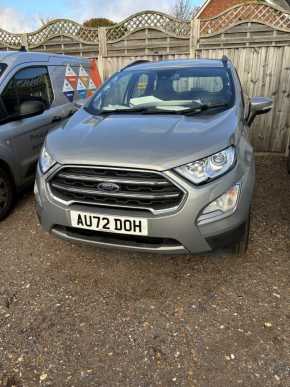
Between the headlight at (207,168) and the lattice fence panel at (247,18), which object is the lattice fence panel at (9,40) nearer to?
the lattice fence panel at (247,18)

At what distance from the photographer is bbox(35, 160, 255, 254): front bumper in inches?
77.4

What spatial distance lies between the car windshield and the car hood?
1.01 feet

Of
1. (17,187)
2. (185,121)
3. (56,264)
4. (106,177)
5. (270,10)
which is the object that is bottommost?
(56,264)

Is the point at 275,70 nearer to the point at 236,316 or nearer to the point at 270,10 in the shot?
the point at 270,10

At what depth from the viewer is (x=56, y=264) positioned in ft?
8.80

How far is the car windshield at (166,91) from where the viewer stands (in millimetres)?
2893

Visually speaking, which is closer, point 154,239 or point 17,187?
point 154,239

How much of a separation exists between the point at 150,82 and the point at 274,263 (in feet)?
7.09

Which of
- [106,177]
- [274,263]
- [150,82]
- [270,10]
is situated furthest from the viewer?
[270,10]

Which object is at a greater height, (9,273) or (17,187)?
(17,187)

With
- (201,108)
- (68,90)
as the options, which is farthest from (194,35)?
(201,108)

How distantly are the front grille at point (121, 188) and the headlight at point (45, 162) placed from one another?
11 cm

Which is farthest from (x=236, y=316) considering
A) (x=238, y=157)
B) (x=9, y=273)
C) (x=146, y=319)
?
(x=9, y=273)

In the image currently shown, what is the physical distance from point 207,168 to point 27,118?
95.2 inches
